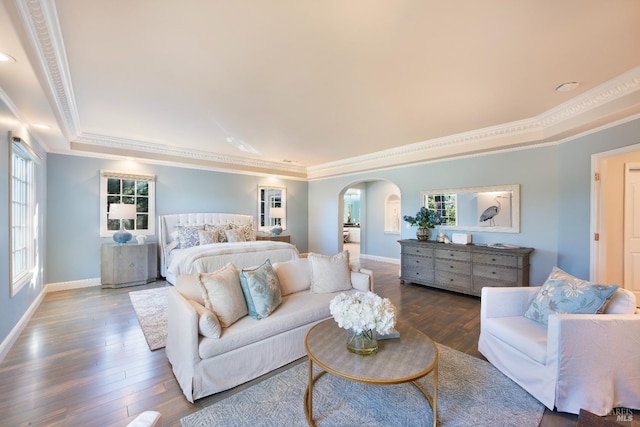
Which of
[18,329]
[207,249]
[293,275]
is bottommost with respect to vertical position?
[18,329]

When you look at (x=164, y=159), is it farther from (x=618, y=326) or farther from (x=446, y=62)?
(x=618, y=326)

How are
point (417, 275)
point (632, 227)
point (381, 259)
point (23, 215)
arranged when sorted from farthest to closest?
point (381, 259), point (417, 275), point (632, 227), point (23, 215)

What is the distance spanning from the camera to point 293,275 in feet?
10.0

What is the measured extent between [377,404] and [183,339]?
4.86 feet

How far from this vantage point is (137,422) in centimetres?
89

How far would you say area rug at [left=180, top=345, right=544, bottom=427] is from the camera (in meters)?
1.77

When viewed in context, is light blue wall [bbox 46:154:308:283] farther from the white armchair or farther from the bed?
the white armchair

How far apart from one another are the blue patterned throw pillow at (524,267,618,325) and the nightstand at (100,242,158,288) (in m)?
5.64

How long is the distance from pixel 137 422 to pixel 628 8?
11.3ft

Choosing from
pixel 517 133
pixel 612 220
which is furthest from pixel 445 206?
pixel 612 220

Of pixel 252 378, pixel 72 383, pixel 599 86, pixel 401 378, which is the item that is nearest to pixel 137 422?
pixel 401 378

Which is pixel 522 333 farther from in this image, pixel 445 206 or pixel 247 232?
pixel 247 232

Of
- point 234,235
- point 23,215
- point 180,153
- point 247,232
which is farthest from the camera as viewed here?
point 247,232

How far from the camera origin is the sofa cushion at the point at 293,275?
2945 millimetres
